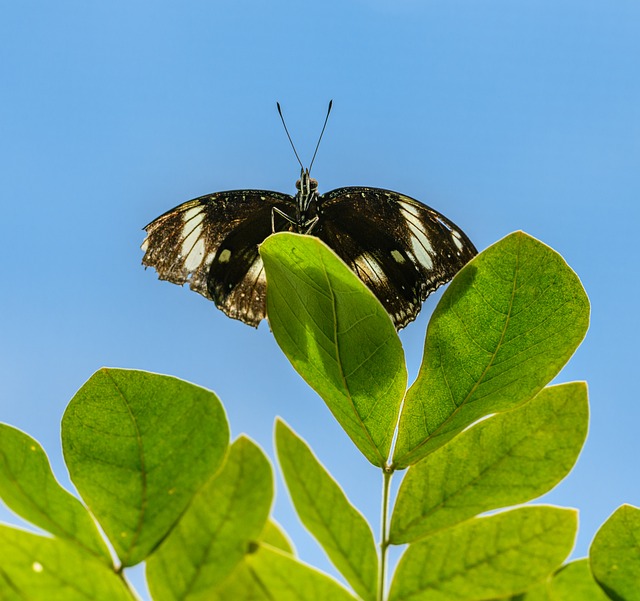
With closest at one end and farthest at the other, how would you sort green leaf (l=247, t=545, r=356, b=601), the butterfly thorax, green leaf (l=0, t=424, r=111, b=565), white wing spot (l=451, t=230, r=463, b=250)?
green leaf (l=247, t=545, r=356, b=601) → green leaf (l=0, t=424, r=111, b=565) → white wing spot (l=451, t=230, r=463, b=250) → the butterfly thorax

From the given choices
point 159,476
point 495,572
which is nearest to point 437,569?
point 495,572

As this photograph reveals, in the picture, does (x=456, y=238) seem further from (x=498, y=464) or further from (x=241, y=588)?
(x=241, y=588)

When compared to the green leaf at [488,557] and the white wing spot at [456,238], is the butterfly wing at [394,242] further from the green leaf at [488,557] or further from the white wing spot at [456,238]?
the green leaf at [488,557]

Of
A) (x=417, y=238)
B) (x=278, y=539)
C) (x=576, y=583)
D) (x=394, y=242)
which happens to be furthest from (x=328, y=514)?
(x=394, y=242)

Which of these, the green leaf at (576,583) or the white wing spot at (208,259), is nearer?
the green leaf at (576,583)

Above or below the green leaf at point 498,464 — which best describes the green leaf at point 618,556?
below

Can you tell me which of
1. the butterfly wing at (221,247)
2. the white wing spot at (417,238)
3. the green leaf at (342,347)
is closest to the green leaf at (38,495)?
the green leaf at (342,347)

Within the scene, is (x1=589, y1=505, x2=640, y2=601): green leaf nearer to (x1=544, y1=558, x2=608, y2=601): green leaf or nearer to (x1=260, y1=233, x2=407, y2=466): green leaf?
(x1=544, y1=558, x2=608, y2=601): green leaf

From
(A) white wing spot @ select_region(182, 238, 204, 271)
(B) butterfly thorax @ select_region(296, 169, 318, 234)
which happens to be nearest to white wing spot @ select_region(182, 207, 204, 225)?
(A) white wing spot @ select_region(182, 238, 204, 271)
